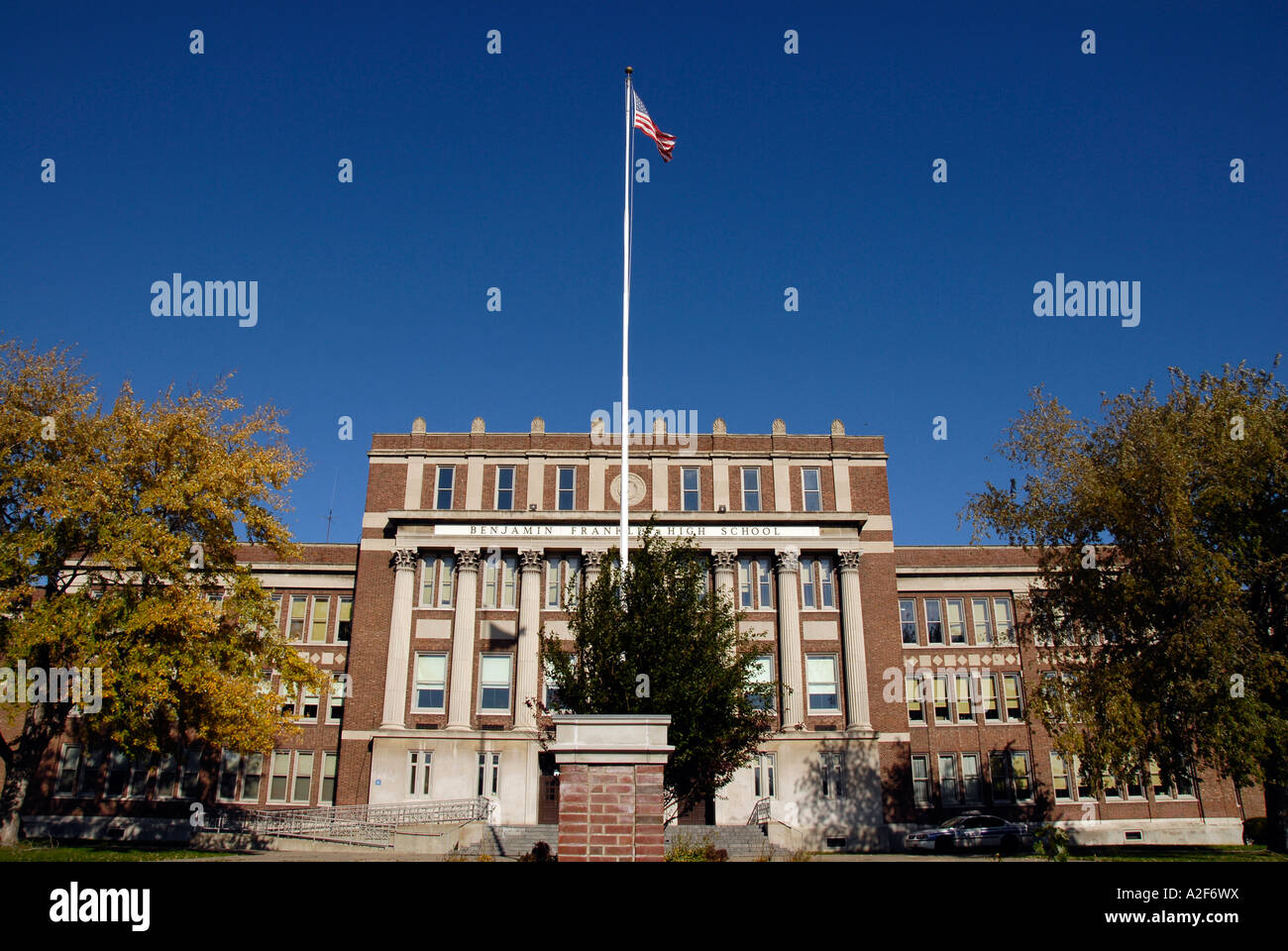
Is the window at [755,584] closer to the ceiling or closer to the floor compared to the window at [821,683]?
closer to the ceiling

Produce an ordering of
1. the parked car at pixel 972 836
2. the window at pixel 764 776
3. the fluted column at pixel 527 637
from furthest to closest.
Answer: the fluted column at pixel 527 637
the window at pixel 764 776
the parked car at pixel 972 836

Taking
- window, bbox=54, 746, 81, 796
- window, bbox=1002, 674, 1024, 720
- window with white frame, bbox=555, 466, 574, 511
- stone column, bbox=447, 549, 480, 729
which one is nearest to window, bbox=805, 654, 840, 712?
window, bbox=1002, 674, 1024, 720

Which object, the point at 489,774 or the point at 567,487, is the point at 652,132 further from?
the point at 489,774

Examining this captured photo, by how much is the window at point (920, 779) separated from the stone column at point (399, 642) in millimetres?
23024

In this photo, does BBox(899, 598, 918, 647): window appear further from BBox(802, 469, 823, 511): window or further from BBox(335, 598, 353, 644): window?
BBox(335, 598, 353, 644): window

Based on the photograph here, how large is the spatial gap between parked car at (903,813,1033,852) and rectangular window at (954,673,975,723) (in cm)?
582

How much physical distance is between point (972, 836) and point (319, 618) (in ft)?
98.7

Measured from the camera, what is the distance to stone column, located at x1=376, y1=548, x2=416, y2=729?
4016 cm

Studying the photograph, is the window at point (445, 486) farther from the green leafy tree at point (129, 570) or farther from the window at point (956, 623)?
the window at point (956, 623)

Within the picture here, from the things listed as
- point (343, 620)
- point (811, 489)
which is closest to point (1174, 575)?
point (811, 489)

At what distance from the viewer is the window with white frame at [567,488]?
4403 cm

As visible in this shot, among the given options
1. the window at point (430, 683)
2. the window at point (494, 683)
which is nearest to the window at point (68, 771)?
the window at point (430, 683)

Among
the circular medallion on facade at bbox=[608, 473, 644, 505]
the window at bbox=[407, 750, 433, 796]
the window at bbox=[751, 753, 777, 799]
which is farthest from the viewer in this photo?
the circular medallion on facade at bbox=[608, 473, 644, 505]

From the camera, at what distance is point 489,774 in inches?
1543
